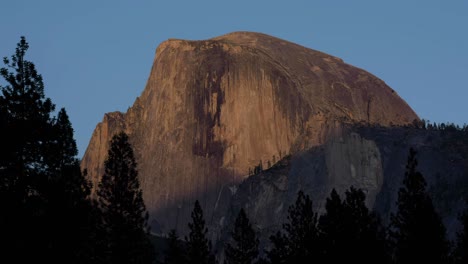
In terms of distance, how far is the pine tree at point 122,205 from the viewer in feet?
238

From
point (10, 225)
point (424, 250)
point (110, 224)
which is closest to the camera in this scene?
point (10, 225)

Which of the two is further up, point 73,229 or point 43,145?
point 43,145

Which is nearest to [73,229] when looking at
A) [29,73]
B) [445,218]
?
[29,73]

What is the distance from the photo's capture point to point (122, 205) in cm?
7331

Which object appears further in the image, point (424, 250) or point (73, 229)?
point (424, 250)

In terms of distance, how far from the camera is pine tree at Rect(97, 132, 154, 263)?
238ft

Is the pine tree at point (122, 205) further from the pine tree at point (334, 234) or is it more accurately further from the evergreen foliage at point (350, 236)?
the evergreen foliage at point (350, 236)

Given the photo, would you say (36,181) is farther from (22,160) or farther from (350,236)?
(350,236)

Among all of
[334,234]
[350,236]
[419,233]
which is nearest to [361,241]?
[350,236]

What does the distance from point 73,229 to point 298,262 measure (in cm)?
3198

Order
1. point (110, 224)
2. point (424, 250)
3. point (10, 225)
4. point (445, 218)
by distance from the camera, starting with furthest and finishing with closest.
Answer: point (445, 218) < point (424, 250) < point (110, 224) < point (10, 225)

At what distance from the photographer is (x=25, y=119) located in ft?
169

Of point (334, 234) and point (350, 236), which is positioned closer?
point (350, 236)

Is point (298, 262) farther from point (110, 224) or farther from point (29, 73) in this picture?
point (29, 73)
